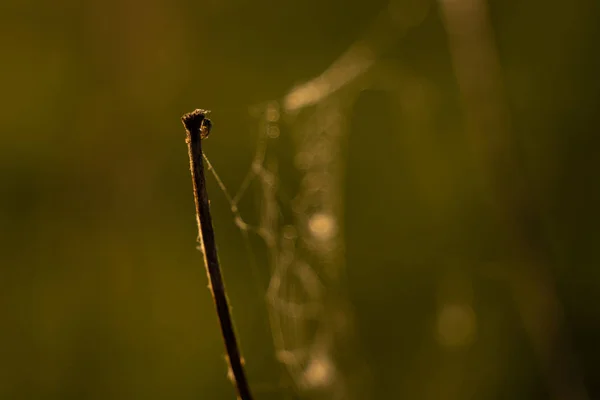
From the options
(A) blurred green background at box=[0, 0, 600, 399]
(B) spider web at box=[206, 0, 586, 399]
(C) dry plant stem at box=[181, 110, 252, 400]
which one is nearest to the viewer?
(C) dry plant stem at box=[181, 110, 252, 400]

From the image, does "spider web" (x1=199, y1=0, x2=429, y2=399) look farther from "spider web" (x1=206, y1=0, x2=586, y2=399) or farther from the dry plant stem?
the dry plant stem

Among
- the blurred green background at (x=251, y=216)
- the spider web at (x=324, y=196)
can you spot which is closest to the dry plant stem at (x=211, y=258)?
the spider web at (x=324, y=196)

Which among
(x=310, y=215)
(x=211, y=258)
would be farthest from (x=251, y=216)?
(x=211, y=258)

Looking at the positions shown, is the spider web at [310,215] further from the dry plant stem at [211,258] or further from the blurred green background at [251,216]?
the dry plant stem at [211,258]

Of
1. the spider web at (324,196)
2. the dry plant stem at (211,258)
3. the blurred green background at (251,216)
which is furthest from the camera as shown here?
the blurred green background at (251,216)

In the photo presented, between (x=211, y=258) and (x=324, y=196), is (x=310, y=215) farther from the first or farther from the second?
(x=211, y=258)

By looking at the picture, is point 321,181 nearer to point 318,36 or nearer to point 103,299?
point 318,36

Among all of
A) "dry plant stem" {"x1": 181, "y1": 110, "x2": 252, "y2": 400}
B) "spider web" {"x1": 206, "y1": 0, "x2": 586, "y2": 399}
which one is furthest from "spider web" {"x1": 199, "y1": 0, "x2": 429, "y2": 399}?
"dry plant stem" {"x1": 181, "y1": 110, "x2": 252, "y2": 400}

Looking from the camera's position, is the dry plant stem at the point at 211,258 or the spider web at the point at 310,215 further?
the spider web at the point at 310,215
